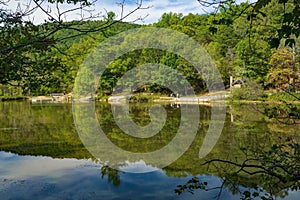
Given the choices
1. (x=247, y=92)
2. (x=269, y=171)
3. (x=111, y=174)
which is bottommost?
(x=111, y=174)

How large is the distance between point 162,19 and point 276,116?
144 ft

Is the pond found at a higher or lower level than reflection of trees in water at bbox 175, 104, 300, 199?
lower

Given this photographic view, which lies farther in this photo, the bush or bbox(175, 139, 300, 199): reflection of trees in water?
the bush

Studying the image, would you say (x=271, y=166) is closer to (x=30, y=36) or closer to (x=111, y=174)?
(x=30, y=36)

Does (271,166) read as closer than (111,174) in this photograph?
Yes

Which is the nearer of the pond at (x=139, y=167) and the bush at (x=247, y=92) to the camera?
the pond at (x=139, y=167)

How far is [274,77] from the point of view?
17.7 metres

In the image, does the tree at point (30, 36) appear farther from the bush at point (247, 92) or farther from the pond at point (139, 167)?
the bush at point (247, 92)

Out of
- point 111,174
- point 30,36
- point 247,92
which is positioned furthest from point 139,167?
point 247,92

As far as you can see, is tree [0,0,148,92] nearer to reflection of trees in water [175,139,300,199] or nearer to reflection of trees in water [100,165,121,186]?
reflection of trees in water [175,139,300,199]

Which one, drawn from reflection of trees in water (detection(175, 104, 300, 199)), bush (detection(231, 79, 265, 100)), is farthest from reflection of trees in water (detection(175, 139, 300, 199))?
bush (detection(231, 79, 265, 100))

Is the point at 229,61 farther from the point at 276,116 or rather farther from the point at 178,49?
the point at 276,116

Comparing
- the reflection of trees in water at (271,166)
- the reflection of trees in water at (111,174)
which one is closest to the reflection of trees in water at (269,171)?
the reflection of trees in water at (271,166)

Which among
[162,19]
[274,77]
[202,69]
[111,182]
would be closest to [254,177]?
[111,182]
